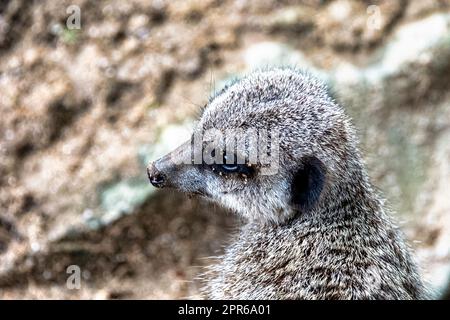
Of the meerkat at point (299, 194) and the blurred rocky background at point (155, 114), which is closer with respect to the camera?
the meerkat at point (299, 194)

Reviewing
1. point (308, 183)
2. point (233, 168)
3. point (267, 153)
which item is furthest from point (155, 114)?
point (308, 183)

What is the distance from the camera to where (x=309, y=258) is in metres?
3.34

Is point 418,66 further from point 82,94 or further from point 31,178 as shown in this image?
point 31,178

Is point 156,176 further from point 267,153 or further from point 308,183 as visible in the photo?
point 308,183

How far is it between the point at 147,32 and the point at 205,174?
2096 millimetres

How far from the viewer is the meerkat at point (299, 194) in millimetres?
3240

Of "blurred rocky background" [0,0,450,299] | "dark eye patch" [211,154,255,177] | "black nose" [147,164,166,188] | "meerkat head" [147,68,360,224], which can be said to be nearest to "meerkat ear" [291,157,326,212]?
"meerkat head" [147,68,360,224]

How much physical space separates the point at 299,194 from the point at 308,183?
9cm

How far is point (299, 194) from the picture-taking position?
3314mm

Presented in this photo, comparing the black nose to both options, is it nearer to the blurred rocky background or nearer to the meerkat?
the meerkat

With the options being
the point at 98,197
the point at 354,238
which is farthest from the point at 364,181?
the point at 98,197

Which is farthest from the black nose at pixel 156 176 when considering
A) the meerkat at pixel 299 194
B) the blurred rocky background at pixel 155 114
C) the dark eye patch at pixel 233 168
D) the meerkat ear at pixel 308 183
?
the blurred rocky background at pixel 155 114

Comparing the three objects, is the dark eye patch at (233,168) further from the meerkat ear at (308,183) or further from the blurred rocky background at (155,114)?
the blurred rocky background at (155,114)

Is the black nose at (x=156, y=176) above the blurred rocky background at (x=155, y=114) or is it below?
below
